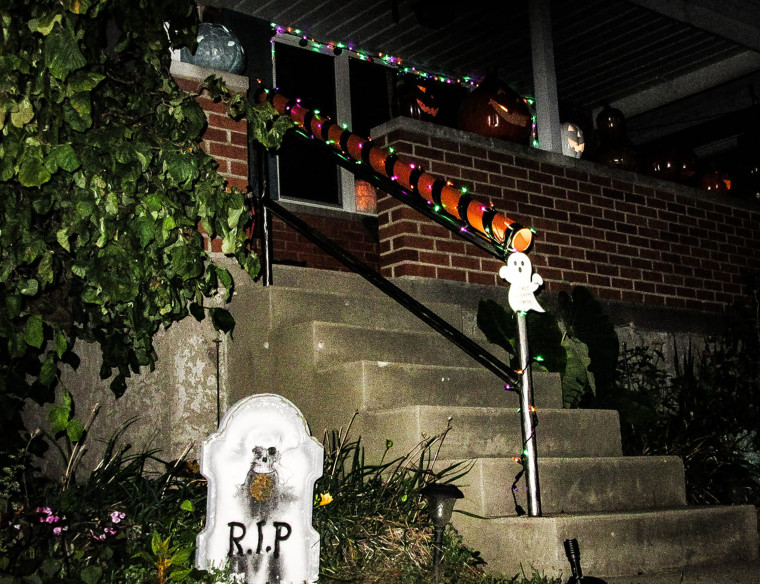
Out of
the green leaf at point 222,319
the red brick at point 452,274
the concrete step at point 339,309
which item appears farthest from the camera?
the red brick at point 452,274

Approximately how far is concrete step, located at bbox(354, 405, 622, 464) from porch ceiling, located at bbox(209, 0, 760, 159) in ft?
10.8

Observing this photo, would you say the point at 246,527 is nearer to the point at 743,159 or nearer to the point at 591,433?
the point at 591,433

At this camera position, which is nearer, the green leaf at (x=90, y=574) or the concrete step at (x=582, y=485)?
the green leaf at (x=90, y=574)

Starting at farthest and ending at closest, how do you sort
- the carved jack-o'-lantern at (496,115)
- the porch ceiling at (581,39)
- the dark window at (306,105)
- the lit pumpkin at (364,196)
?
the lit pumpkin at (364,196)
the dark window at (306,105)
the porch ceiling at (581,39)
the carved jack-o'-lantern at (496,115)

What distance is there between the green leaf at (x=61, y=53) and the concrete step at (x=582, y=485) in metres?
1.95

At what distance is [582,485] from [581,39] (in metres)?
4.66

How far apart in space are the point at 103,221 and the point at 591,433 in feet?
7.62

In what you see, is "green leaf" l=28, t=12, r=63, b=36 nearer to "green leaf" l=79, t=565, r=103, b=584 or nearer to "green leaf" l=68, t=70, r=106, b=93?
"green leaf" l=68, t=70, r=106, b=93

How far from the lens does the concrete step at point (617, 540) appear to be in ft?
10.3

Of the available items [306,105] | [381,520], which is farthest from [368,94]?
[381,520]

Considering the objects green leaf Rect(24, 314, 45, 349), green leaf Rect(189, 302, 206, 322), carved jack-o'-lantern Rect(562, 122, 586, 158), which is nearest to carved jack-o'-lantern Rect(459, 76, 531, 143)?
carved jack-o'-lantern Rect(562, 122, 586, 158)

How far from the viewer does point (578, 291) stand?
5.43 m

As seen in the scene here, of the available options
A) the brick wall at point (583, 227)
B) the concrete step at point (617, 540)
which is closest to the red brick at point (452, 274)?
the brick wall at point (583, 227)

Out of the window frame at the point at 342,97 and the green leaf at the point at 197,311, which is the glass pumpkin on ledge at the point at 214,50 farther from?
the window frame at the point at 342,97
